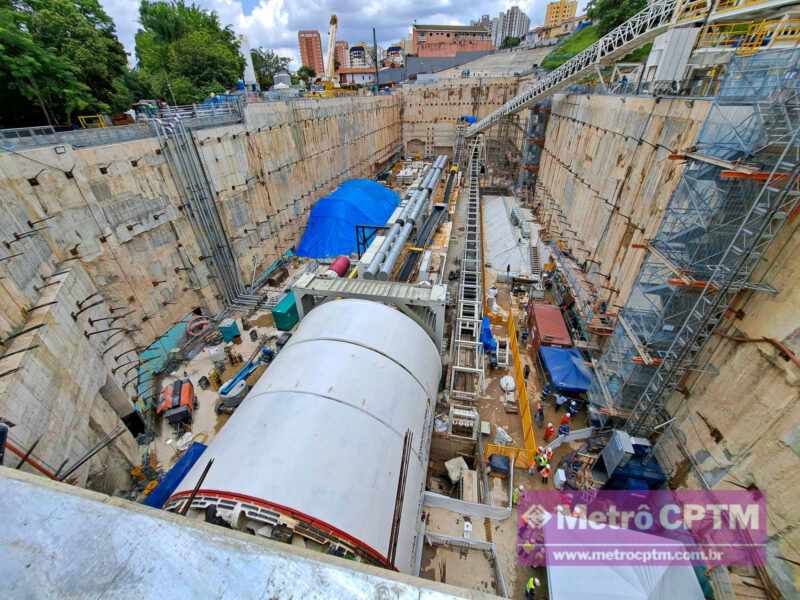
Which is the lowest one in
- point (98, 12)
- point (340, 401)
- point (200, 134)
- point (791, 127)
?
point (340, 401)

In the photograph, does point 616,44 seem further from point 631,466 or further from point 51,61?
point 51,61

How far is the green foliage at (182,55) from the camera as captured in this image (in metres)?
33.1

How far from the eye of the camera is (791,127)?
7.62m

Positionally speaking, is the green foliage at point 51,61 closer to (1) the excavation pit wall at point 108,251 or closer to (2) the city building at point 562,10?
(1) the excavation pit wall at point 108,251

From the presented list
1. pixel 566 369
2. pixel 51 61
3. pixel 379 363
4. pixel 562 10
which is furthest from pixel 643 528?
pixel 562 10

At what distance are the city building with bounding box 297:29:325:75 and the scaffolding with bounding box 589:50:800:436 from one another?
196m

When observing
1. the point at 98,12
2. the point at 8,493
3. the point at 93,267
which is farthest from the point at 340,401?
the point at 98,12

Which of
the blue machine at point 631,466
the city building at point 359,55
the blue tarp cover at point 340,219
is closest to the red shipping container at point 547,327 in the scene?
the blue machine at point 631,466

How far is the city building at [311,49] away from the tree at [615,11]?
517 ft

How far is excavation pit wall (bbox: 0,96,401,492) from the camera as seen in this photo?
901 cm

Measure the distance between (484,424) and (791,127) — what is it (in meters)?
12.1

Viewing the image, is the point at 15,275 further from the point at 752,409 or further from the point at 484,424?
the point at 752,409

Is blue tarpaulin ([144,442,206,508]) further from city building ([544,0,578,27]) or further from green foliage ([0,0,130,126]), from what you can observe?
city building ([544,0,578,27])

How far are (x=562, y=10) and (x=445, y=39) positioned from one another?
249 feet
